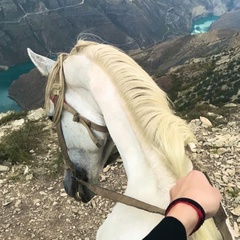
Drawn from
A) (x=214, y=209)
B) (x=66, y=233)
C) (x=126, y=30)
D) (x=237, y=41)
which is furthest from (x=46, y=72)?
(x=126, y=30)

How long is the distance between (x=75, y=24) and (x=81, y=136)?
14837 cm

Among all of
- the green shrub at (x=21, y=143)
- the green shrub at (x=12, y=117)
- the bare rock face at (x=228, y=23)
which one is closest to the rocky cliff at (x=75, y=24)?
the bare rock face at (x=228, y=23)

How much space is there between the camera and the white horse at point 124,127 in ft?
5.65

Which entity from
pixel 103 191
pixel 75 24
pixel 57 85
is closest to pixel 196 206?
pixel 103 191

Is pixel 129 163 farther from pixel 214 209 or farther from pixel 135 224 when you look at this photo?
pixel 214 209

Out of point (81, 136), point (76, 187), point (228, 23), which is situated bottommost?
point (228, 23)

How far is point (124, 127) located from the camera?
6.39 feet

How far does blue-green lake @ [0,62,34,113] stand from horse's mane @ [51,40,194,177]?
56.3 metres

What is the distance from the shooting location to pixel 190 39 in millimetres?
100625

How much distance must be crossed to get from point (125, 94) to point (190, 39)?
102728 mm

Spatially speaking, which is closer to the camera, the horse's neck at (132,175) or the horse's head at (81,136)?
the horse's neck at (132,175)

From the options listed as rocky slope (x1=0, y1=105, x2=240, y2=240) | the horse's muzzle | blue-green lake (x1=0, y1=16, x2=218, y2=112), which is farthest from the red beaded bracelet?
blue-green lake (x1=0, y1=16, x2=218, y2=112)

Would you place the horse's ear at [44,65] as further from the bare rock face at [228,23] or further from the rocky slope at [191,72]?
the bare rock face at [228,23]

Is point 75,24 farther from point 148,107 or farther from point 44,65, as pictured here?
point 148,107
